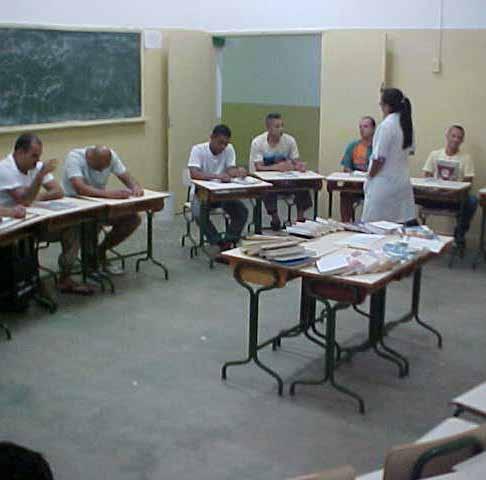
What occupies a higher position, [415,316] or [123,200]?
[123,200]

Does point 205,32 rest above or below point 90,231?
above

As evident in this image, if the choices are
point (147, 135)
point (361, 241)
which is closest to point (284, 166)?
point (147, 135)

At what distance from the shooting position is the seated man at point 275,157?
25.7ft

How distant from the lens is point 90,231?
5.98 m

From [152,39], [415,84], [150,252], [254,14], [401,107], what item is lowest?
[150,252]

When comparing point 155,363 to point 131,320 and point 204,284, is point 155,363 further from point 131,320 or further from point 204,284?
point 204,284

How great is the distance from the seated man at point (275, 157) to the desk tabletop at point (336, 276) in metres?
3.06

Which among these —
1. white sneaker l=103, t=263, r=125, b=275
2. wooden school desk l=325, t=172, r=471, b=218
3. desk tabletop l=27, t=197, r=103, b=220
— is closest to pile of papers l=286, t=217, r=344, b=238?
desk tabletop l=27, t=197, r=103, b=220

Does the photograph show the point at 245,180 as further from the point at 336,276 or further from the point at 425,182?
the point at 336,276

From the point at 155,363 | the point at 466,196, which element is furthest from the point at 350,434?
the point at 466,196

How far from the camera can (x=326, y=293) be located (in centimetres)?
410

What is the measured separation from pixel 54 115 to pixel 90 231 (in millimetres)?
2020

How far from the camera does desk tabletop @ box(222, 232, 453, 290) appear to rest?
3988 millimetres

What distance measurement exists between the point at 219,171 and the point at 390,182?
69.9 inches
